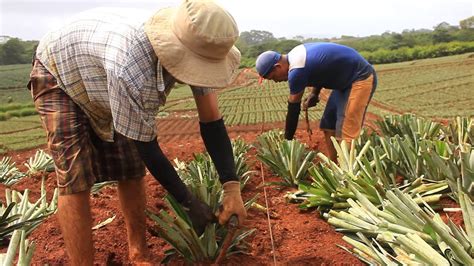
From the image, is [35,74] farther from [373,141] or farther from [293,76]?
[373,141]

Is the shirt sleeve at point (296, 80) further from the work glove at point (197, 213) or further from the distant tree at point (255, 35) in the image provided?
the distant tree at point (255, 35)

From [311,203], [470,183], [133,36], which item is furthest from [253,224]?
[133,36]

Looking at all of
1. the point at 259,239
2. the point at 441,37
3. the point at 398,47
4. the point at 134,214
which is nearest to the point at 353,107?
the point at 259,239

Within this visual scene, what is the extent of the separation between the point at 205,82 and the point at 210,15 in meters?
0.28

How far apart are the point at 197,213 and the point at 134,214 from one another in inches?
23.6

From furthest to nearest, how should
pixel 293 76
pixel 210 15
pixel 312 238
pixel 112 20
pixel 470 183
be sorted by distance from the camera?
pixel 293 76
pixel 312 238
pixel 470 183
pixel 112 20
pixel 210 15

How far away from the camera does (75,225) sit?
237 cm

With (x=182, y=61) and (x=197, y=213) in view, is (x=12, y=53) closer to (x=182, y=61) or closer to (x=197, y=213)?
(x=197, y=213)

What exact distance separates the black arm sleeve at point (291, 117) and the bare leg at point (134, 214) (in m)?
1.91

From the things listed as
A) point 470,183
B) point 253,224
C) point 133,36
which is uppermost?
point 133,36

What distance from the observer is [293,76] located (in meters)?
4.18

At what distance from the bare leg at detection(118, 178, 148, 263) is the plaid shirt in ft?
1.52

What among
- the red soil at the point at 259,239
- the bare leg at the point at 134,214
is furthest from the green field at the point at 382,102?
the bare leg at the point at 134,214

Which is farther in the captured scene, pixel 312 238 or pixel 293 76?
pixel 293 76
